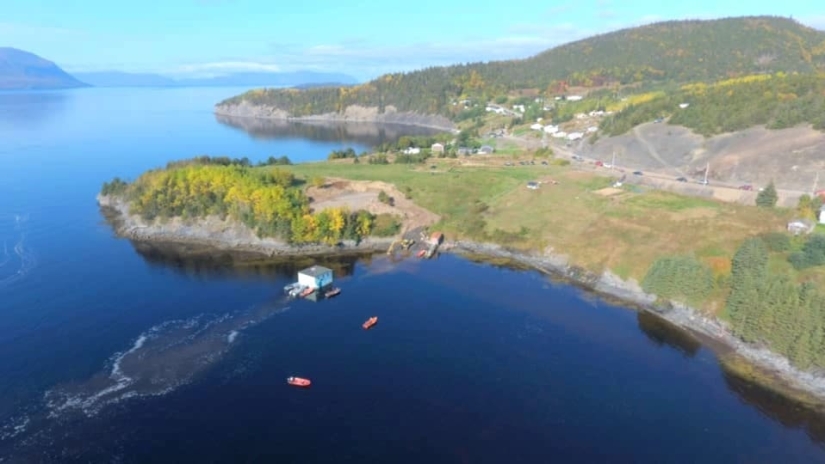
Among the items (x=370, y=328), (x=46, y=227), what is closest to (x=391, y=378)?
(x=370, y=328)

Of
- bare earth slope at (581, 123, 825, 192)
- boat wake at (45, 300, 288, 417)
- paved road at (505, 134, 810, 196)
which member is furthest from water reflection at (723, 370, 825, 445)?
bare earth slope at (581, 123, 825, 192)

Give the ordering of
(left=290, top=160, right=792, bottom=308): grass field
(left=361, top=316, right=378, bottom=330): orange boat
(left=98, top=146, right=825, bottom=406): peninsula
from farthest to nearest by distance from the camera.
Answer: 1. (left=290, top=160, right=792, bottom=308): grass field
2. (left=361, top=316, right=378, bottom=330): orange boat
3. (left=98, top=146, right=825, bottom=406): peninsula

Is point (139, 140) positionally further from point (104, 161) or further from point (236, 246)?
point (236, 246)

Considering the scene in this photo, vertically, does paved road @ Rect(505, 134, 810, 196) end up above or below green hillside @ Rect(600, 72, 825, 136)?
below

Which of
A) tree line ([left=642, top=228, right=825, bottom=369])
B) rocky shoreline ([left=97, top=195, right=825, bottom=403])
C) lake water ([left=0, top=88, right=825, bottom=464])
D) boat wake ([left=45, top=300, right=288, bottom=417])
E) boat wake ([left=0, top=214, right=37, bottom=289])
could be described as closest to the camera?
lake water ([left=0, top=88, right=825, bottom=464])

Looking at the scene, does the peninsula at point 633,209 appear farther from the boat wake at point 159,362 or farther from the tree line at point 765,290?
the boat wake at point 159,362

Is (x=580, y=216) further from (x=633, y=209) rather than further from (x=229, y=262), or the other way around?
(x=229, y=262)

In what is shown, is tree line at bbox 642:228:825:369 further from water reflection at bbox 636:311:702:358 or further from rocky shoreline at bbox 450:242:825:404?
water reflection at bbox 636:311:702:358
